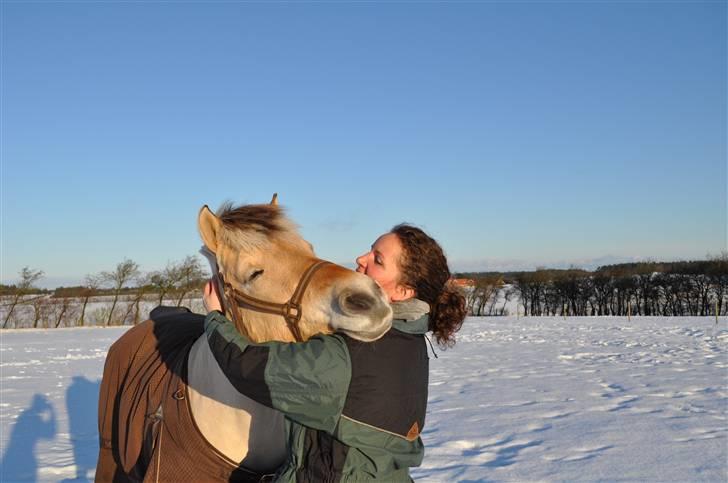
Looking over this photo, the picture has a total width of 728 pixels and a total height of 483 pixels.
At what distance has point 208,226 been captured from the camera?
1.90 m

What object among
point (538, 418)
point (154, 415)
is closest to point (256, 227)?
point (154, 415)

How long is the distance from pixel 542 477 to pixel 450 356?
9.00m

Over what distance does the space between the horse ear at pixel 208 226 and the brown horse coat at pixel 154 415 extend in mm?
545

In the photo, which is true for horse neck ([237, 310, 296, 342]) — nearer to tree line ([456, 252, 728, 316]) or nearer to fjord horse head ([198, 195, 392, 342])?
fjord horse head ([198, 195, 392, 342])

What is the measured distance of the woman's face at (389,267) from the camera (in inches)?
76.5

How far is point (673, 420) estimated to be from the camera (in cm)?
557

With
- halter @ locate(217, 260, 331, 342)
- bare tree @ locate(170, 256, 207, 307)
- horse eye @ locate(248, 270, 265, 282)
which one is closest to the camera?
halter @ locate(217, 260, 331, 342)

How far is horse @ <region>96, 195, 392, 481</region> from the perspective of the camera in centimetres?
161

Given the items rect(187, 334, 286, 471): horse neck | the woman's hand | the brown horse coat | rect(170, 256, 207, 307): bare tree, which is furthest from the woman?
rect(170, 256, 207, 307): bare tree

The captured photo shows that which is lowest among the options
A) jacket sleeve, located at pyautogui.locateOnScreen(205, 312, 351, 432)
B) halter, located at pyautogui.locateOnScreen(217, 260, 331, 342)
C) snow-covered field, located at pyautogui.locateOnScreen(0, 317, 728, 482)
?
snow-covered field, located at pyautogui.locateOnScreen(0, 317, 728, 482)

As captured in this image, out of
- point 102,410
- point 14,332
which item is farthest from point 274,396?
point 14,332

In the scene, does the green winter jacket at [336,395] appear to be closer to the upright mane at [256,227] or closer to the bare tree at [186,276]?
the upright mane at [256,227]

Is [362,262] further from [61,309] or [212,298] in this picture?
[61,309]

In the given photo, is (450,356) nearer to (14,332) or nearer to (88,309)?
(14,332)
